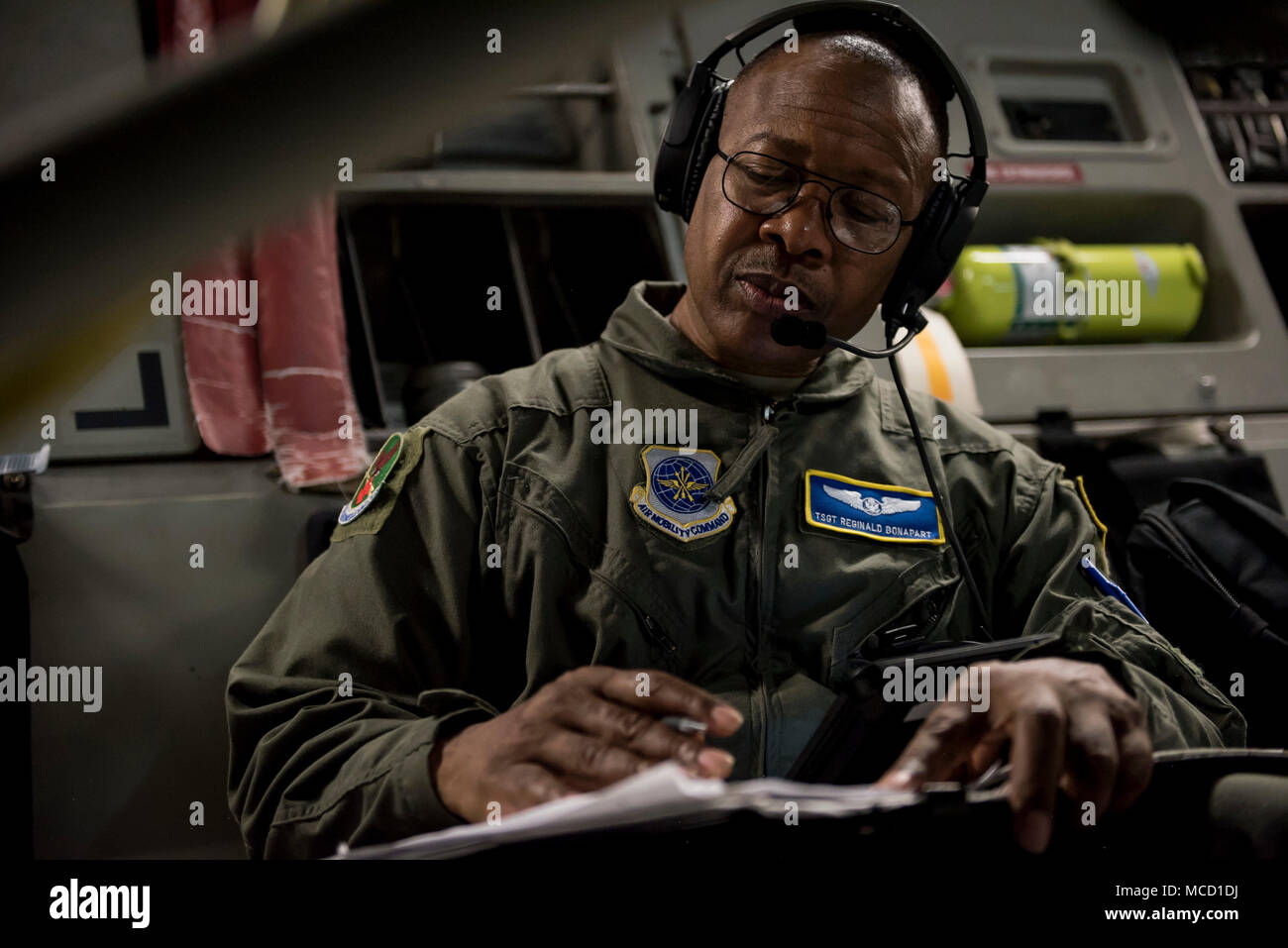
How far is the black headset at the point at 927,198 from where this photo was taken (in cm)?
113

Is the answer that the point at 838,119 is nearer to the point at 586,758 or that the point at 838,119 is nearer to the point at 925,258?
the point at 925,258

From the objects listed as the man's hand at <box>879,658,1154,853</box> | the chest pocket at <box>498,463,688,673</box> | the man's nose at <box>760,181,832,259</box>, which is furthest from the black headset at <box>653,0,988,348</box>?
the man's hand at <box>879,658,1154,853</box>

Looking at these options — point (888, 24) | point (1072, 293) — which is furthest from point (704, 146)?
point (1072, 293)

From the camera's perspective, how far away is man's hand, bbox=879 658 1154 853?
0.69 meters

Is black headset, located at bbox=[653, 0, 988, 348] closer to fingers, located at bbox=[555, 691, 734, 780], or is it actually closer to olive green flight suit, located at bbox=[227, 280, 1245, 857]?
olive green flight suit, located at bbox=[227, 280, 1245, 857]

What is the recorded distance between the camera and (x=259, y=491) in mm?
1351

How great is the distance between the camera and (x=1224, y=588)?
1322 millimetres

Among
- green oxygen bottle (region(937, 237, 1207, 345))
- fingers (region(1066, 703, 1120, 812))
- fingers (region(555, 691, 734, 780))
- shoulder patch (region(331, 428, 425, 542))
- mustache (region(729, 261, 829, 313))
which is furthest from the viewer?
green oxygen bottle (region(937, 237, 1207, 345))

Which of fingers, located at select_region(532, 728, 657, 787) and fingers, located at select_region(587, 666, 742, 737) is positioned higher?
fingers, located at select_region(587, 666, 742, 737)

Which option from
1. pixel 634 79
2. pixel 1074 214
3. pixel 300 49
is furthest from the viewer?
pixel 1074 214

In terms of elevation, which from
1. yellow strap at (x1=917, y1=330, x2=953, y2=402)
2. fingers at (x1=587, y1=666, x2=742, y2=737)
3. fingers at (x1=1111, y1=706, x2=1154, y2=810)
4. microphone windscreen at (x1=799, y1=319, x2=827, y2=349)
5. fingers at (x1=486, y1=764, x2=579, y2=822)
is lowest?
fingers at (x1=1111, y1=706, x2=1154, y2=810)
